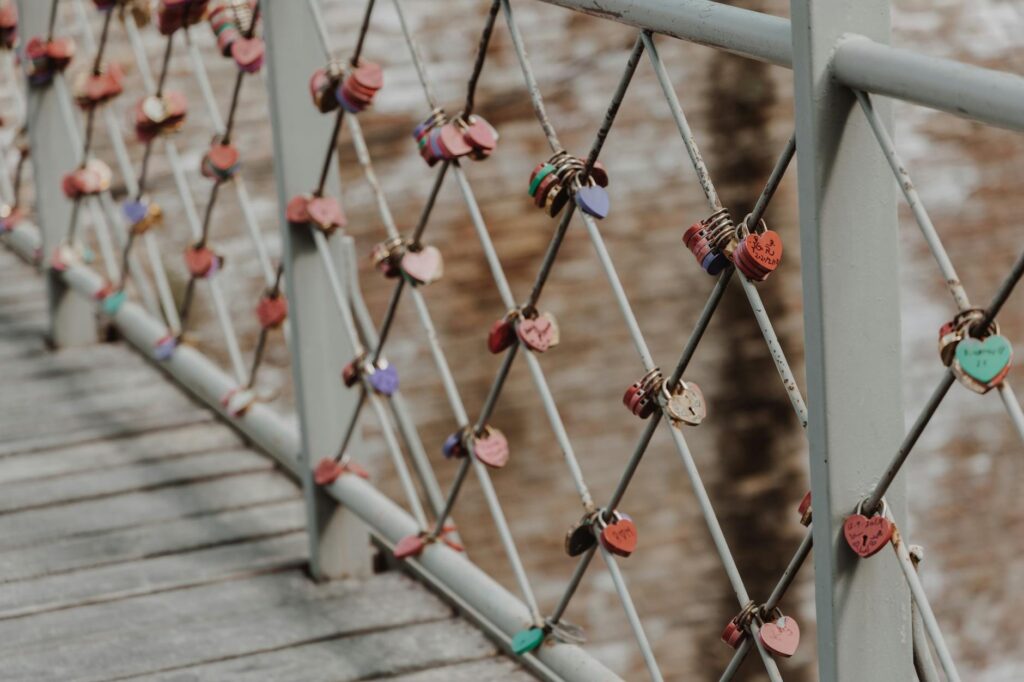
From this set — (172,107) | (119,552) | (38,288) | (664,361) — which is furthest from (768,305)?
(119,552)

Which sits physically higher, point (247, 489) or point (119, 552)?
point (247, 489)

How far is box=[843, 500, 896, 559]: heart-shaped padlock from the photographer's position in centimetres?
82

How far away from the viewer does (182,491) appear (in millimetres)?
1902

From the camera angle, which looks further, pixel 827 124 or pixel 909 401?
pixel 909 401

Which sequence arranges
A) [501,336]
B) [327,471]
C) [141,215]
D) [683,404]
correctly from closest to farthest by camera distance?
[683,404] → [501,336] → [327,471] → [141,215]

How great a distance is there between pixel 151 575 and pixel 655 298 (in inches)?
114

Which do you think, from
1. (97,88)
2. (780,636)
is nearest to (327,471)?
(780,636)

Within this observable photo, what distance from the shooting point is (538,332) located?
1.27 m

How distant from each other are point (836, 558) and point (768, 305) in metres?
3.76

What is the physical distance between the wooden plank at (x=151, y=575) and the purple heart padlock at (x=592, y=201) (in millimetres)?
774

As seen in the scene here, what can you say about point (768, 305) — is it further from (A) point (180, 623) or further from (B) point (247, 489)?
(A) point (180, 623)

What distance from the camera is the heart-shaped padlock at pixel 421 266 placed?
1.46 meters

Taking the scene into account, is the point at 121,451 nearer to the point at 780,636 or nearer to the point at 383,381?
the point at 383,381

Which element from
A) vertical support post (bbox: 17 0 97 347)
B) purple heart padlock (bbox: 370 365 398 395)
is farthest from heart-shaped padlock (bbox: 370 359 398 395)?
vertical support post (bbox: 17 0 97 347)
